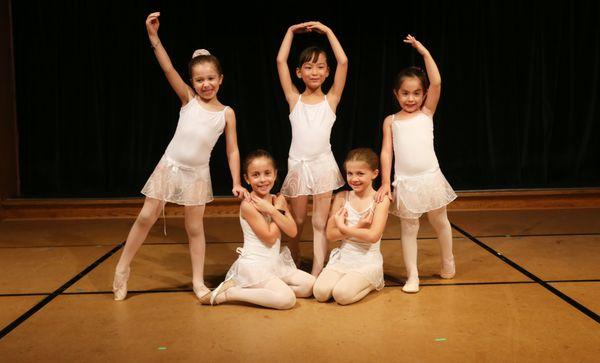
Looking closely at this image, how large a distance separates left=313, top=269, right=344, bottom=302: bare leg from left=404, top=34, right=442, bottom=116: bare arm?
0.94m

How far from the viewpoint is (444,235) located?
3.00 m

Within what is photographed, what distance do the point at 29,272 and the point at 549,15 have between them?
4585 millimetres

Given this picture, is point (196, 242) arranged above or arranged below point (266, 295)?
above

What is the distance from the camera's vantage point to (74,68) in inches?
203

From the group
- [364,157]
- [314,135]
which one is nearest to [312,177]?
[314,135]

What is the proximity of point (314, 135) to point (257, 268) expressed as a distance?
2.40ft

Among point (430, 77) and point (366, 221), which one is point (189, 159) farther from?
point (430, 77)

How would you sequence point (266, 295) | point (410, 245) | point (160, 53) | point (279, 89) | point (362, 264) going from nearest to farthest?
1. point (266, 295)
2. point (160, 53)
3. point (362, 264)
4. point (410, 245)
5. point (279, 89)

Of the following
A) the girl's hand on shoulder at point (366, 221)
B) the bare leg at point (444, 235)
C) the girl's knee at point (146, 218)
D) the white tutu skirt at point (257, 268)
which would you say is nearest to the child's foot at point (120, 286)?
the girl's knee at point (146, 218)

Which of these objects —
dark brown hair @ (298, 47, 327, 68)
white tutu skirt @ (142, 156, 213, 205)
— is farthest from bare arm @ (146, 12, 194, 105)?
dark brown hair @ (298, 47, 327, 68)

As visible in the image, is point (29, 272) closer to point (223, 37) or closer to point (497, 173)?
point (223, 37)

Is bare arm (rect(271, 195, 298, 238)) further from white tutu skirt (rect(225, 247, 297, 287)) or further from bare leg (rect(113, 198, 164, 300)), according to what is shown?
bare leg (rect(113, 198, 164, 300))

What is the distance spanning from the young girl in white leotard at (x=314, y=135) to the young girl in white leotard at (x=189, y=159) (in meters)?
0.35

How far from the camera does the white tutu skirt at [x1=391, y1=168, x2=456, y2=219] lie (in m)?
2.85
